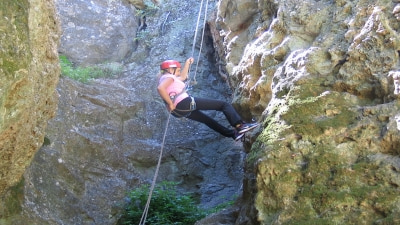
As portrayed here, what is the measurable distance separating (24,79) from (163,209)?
380 cm

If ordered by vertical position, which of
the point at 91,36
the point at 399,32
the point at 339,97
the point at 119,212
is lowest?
the point at 119,212

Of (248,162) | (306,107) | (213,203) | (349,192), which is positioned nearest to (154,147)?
(213,203)

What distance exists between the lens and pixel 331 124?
17.2 feet

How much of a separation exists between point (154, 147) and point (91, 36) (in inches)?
168

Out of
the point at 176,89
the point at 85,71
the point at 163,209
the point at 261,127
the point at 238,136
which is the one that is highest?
the point at 85,71

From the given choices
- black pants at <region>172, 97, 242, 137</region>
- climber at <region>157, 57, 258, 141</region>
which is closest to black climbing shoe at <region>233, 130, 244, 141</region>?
black pants at <region>172, 97, 242, 137</region>

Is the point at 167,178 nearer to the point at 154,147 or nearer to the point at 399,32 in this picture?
the point at 154,147

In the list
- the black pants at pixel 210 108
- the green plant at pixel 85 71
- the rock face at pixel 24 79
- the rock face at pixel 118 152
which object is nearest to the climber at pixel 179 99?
the black pants at pixel 210 108

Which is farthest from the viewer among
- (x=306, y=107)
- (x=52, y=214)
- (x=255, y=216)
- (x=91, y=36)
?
(x=91, y=36)

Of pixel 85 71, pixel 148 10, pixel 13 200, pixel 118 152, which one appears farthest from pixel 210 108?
pixel 148 10

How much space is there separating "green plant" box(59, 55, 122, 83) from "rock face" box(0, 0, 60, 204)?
3.58 meters

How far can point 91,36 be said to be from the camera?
1256cm

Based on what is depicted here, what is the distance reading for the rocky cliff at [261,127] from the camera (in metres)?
4.89

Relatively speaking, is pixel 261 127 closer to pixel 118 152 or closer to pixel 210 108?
pixel 210 108
